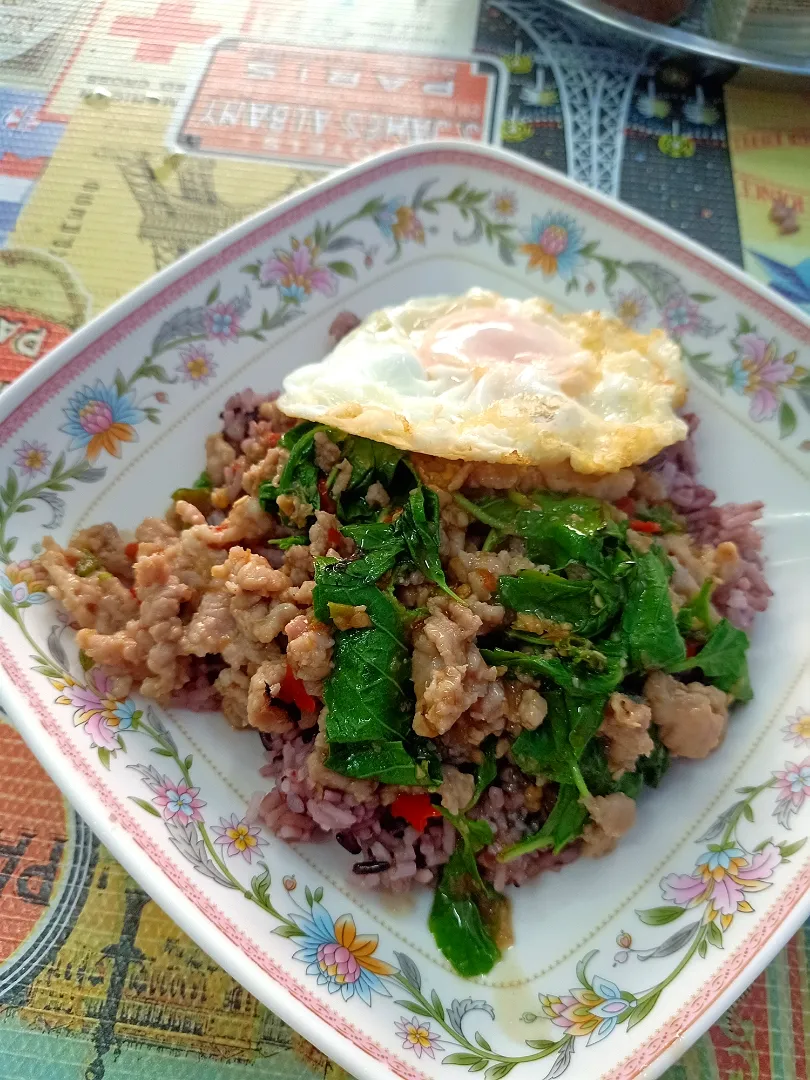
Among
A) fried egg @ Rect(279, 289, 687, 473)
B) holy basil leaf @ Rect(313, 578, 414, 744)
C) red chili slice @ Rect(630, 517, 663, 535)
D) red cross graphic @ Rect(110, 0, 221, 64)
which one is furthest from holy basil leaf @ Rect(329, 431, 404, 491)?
red cross graphic @ Rect(110, 0, 221, 64)

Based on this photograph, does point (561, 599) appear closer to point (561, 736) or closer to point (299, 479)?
point (561, 736)

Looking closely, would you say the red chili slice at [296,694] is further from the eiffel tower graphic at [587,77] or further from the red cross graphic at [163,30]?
the red cross graphic at [163,30]

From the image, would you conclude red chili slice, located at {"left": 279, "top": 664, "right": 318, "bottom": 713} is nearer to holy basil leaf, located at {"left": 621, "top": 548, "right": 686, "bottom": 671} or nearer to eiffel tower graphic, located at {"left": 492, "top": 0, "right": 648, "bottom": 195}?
holy basil leaf, located at {"left": 621, "top": 548, "right": 686, "bottom": 671}

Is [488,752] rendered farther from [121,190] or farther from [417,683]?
[121,190]

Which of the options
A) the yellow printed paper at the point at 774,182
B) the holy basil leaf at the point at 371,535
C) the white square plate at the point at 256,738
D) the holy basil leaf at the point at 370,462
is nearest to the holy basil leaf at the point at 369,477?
the holy basil leaf at the point at 370,462

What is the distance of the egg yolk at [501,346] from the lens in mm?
2865

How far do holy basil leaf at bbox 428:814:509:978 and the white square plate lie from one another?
0.05 metres

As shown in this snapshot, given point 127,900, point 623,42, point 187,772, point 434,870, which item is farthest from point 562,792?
point 623,42

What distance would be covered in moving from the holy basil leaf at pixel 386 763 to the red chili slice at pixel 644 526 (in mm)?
1170

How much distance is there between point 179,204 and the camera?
4207 millimetres

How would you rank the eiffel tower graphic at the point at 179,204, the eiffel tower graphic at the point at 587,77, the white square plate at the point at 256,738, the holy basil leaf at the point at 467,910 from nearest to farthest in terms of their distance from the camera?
1. the white square plate at the point at 256,738
2. the holy basil leaf at the point at 467,910
3. the eiffel tower graphic at the point at 179,204
4. the eiffel tower graphic at the point at 587,77

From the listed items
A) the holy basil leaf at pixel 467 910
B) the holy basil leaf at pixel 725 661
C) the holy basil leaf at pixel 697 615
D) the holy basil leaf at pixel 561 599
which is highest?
the holy basil leaf at pixel 561 599

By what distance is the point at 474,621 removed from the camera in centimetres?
230

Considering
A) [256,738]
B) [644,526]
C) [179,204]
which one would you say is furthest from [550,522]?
[179,204]
